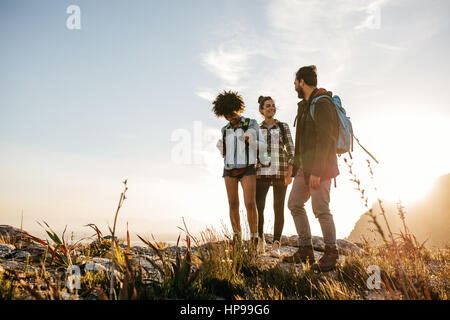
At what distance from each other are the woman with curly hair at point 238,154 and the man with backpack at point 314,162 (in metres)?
0.70

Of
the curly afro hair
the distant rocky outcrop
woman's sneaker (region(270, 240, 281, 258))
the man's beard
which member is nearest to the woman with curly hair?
the curly afro hair

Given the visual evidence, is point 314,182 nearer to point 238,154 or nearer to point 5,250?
point 238,154

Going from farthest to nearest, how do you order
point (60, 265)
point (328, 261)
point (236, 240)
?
point (236, 240)
point (328, 261)
point (60, 265)

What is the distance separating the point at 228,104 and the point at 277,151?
1142 mm

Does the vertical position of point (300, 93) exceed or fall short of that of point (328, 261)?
it exceeds it

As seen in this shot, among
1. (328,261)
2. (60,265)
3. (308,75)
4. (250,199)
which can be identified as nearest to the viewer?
(60,265)

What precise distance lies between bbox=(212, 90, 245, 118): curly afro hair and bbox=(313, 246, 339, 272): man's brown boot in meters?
2.44

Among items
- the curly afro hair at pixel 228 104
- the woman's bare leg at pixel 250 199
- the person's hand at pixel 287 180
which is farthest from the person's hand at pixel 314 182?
the curly afro hair at pixel 228 104

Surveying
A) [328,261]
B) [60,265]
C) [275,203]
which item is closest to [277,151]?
[275,203]

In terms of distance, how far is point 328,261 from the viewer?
319 centimetres

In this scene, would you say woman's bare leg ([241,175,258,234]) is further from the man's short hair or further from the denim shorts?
the man's short hair
